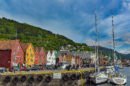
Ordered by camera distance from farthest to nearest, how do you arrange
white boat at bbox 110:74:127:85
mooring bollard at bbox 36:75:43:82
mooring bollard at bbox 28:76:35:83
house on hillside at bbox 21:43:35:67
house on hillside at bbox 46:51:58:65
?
house on hillside at bbox 46:51:58:65 < house on hillside at bbox 21:43:35:67 < white boat at bbox 110:74:127:85 < mooring bollard at bbox 36:75:43:82 < mooring bollard at bbox 28:76:35:83

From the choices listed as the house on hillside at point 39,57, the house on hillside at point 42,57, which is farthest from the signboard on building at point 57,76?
the house on hillside at point 42,57

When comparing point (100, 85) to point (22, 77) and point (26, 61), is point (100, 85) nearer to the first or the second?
point (22, 77)

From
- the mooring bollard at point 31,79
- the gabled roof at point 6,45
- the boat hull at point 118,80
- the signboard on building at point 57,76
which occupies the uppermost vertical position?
the gabled roof at point 6,45

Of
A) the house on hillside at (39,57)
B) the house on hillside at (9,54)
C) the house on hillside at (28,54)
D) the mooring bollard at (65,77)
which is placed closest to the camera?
the mooring bollard at (65,77)

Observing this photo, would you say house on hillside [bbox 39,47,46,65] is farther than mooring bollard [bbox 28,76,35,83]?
Yes

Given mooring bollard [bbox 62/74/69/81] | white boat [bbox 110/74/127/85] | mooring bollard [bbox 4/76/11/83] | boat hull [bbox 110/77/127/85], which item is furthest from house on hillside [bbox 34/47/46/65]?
mooring bollard [bbox 4/76/11/83]

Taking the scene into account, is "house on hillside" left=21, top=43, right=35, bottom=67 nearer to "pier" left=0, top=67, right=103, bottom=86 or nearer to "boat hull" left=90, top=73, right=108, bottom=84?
"boat hull" left=90, top=73, right=108, bottom=84

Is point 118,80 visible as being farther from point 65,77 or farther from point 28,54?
point 28,54

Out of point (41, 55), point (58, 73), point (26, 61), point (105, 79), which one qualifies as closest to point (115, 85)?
point (105, 79)

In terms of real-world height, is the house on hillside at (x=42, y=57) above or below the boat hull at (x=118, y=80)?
above

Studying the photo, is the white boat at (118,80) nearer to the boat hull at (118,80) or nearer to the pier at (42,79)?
the boat hull at (118,80)

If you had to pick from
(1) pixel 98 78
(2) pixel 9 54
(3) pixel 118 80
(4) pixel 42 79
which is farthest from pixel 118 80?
(2) pixel 9 54

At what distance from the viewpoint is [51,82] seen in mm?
85438

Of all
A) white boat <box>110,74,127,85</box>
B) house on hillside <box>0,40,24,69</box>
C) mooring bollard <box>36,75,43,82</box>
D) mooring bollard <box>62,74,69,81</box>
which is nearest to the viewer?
mooring bollard <box>36,75,43,82</box>
